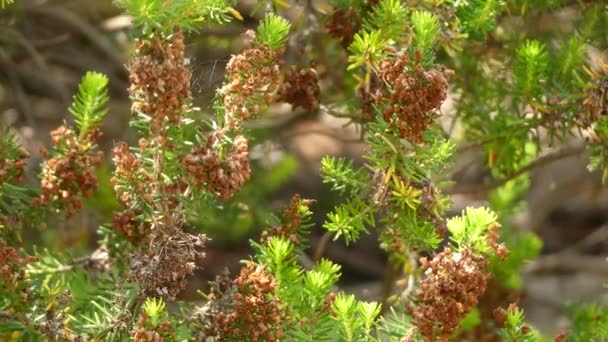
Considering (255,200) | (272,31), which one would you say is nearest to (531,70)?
(272,31)

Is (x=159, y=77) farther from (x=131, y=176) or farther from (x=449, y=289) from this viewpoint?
(x=449, y=289)

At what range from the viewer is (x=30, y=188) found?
1.69 metres

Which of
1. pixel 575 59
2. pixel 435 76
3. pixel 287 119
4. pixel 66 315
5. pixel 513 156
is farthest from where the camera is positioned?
pixel 287 119

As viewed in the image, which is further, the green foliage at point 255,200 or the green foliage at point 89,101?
the green foliage at point 255,200

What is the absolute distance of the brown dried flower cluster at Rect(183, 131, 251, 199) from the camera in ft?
4.48

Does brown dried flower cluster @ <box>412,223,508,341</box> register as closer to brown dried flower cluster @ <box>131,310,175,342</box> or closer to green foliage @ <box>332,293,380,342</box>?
green foliage @ <box>332,293,380,342</box>

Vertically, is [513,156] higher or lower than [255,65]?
higher

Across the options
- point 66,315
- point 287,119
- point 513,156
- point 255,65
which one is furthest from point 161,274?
point 287,119

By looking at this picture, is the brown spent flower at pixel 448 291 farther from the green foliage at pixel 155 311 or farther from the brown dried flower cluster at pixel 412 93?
the green foliage at pixel 155 311

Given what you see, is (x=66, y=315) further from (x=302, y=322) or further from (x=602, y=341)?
(x=602, y=341)

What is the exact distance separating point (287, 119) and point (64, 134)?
1735 millimetres

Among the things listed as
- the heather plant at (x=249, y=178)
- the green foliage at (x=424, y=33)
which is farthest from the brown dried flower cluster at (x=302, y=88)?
the green foliage at (x=424, y=33)

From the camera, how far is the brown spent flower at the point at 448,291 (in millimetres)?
1369

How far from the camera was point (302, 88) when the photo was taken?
1.74m
